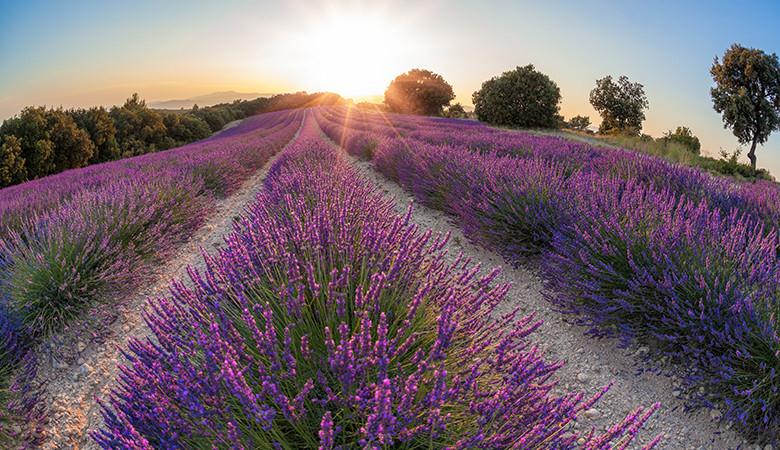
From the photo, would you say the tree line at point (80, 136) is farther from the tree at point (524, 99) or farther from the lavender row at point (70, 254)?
the tree at point (524, 99)

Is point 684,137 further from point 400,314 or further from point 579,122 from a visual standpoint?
point 400,314

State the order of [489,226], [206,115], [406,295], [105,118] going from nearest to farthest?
[406,295] → [489,226] → [105,118] → [206,115]

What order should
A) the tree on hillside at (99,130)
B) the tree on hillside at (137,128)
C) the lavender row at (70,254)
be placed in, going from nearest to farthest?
the lavender row at (70,254) → the tree on hillside at (99,130) → the tree on hillside at (137,128)

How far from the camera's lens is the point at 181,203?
227 inches

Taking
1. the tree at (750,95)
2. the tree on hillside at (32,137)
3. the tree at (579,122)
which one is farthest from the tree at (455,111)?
the tree on hillside at (32,137)

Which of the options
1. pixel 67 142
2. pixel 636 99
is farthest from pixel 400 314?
pixel 636 99

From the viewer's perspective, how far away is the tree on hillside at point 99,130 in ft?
64.1

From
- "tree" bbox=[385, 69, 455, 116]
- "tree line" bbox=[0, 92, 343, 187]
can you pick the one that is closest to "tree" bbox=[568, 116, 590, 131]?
"tree" bbox=[385, 69, 455, 116]

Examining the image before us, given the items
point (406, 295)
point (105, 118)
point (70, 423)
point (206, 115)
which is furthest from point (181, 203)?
Answer: point (206, 115)

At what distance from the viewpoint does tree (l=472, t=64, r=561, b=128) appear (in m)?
23.9

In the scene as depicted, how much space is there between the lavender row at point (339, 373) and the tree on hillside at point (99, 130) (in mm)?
22182

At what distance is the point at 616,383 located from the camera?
246cm

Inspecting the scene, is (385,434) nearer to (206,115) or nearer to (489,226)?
(489,226)

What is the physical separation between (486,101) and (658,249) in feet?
80.0
